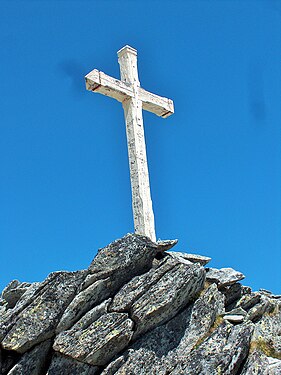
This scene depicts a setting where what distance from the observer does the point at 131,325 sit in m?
12.5

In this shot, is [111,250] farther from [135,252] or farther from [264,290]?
[264,290]

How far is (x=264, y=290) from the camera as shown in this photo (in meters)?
19.6

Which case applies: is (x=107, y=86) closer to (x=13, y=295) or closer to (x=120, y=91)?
(x=120, y=91)

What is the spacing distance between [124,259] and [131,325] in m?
1.82

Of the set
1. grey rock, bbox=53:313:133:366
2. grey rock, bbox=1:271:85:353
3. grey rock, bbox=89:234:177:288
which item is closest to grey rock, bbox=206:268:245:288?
grey rock, bbox=89:234:177:288

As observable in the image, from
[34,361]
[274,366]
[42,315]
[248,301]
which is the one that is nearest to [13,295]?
[42,315]

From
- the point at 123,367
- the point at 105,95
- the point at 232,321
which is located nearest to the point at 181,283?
the point at 232,321

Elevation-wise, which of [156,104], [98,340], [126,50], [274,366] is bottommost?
[98,340]

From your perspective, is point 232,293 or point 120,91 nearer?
point 232,293

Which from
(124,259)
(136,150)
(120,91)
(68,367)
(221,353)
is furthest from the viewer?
(120,91)

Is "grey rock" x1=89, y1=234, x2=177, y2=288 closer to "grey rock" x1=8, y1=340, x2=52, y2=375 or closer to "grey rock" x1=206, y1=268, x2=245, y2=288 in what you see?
"grey rock" x1=8, y1=340, x2=52, y2=375

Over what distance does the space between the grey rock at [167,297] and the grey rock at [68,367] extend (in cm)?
143

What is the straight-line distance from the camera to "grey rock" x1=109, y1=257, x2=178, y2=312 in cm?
1284

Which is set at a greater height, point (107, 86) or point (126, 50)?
point (126, 50)
